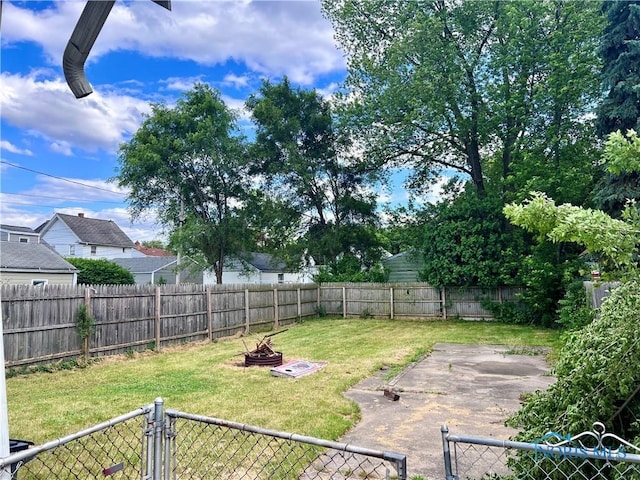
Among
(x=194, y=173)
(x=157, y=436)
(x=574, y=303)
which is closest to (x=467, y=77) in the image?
(x=574, y=303)

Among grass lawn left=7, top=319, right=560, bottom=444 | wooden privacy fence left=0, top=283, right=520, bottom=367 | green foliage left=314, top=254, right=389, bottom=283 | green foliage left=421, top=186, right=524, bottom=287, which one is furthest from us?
green foliage left=314, top=254, right=389, bottom=283

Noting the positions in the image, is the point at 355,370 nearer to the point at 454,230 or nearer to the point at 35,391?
the point at 35,391

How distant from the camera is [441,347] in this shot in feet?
35.3

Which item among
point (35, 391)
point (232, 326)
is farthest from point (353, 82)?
point (35, 391)

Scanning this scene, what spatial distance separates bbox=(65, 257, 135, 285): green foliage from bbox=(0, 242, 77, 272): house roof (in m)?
1.71

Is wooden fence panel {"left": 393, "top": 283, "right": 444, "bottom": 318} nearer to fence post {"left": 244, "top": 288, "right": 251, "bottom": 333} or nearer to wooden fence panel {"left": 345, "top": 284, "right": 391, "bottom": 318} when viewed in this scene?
wooden fence panel {"left": 345, "top": 284, "right": 391, "bottom": 318}

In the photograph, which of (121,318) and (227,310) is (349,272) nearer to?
(227,310)

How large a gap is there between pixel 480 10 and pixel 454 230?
861 cm

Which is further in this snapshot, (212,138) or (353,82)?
(212,138)

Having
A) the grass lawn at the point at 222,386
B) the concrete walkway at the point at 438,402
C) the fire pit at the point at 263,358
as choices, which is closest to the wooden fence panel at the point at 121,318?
the grass lawn at the point at 222,386

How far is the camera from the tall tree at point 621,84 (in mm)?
10438

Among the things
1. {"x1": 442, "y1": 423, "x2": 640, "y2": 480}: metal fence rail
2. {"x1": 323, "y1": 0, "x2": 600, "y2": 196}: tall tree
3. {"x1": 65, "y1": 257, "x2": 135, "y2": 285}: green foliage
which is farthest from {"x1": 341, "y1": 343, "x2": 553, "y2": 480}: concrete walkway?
{"x1": 65, "y1": 257, "x2": 135, "y2": 285}: green foliage

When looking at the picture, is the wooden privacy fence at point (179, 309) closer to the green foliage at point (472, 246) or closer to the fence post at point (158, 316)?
the fence post at point (158, 316)

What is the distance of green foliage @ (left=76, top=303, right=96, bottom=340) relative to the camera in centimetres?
854
